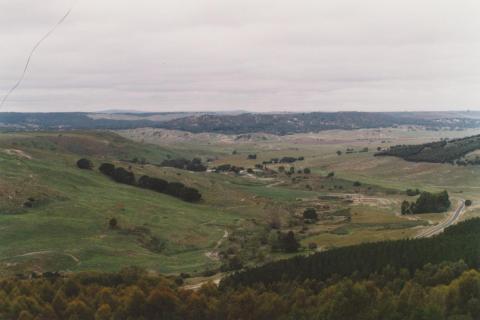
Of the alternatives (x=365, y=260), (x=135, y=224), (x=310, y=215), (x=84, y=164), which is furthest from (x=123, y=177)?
(x=365, y=260)

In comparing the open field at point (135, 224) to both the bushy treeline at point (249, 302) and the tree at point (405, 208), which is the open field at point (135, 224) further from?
the bushy treeline at point (249, 302)

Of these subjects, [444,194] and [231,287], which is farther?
[444,194]

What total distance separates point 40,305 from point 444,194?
150m

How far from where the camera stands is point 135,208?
462 feet

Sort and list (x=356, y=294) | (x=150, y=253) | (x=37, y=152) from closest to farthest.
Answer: (x=356, y=294)
(x=150, y=253)
(x=37, y=152)

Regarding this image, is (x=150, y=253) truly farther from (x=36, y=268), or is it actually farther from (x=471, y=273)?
(x=471, y=273)

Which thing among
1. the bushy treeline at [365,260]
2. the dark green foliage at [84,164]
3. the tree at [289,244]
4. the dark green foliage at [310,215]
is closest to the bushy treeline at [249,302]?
the bushy treeline at [365,260]

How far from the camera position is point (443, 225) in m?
137

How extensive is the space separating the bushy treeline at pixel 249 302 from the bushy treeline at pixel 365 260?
811cm

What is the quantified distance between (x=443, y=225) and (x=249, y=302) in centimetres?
8998

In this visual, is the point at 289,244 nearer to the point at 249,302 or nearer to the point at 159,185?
the point at 249,302

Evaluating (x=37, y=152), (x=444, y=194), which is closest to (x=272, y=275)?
(x=444, y=194)

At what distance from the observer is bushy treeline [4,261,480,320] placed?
2247 inches

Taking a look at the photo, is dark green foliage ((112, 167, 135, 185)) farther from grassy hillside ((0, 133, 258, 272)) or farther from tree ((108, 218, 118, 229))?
tree ((108, 218, 118, 229))
